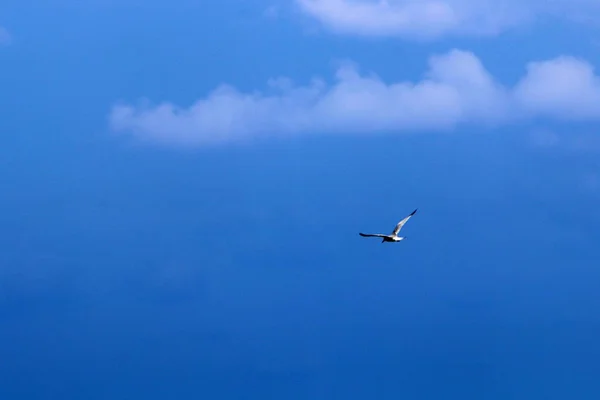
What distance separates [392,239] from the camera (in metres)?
47.1
